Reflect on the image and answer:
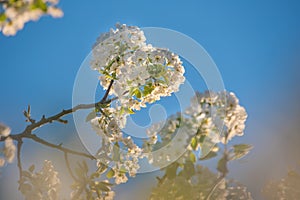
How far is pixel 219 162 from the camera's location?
292 cm

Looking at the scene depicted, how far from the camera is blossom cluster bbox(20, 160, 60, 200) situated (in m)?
3.66

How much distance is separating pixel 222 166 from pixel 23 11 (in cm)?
173

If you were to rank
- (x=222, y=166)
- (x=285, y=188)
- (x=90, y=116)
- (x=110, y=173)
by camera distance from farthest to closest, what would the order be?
(x=90, y=116)
(x=110, y=173)
(x=285, y=188)
(x=222, y=166)

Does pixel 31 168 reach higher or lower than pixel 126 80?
lower

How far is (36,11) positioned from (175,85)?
2079 mm

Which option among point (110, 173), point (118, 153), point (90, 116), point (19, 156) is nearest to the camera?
point (19, 156)

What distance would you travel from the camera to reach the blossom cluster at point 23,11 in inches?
74.5

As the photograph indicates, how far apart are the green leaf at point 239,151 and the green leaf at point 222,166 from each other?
9cm

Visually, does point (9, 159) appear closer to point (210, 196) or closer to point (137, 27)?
point (210, 196)

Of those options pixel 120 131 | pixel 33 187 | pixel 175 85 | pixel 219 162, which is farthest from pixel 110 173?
pixel 219 162

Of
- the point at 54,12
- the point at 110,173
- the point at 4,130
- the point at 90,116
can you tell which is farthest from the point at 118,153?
the point at 54,12

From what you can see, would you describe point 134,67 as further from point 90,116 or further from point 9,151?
point 9,151

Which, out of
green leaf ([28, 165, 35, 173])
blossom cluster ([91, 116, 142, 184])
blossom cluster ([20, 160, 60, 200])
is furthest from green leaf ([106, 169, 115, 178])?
green leaf ([28, 165, 35, 173])

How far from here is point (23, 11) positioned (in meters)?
1.88
